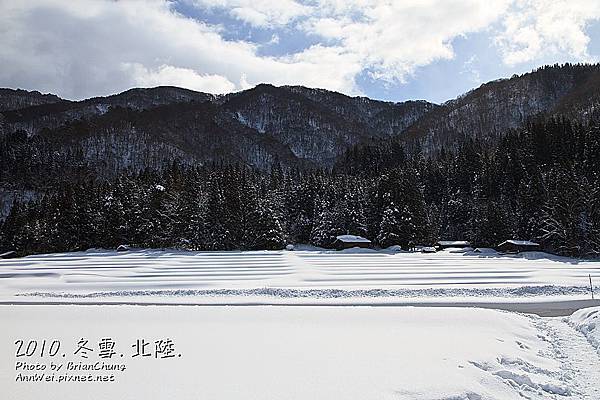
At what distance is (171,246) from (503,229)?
4125 cm

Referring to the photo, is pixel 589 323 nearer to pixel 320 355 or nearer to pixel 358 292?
pixel 320 355

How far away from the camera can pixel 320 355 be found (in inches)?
312

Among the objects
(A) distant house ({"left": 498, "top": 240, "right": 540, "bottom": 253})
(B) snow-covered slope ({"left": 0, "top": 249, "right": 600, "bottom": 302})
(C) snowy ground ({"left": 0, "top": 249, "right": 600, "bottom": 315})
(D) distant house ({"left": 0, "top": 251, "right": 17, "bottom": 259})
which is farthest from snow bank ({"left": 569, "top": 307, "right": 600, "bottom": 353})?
(D) distant house ({"left": 0, "top": 251, "right": 17, "bottom": 259})

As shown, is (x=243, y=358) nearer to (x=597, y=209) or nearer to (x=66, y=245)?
(x=597, y=209)

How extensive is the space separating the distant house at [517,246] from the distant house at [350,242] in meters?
16.0

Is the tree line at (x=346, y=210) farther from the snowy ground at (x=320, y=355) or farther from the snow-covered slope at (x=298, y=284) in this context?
the snowy ground at (x=320, y=355)

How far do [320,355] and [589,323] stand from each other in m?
8.29

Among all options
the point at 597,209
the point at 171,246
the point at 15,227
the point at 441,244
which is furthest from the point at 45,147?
the point at 597,209

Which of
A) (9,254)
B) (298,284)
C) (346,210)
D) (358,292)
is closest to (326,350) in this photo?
(358,292)

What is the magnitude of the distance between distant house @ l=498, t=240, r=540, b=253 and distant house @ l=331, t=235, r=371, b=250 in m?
16.0

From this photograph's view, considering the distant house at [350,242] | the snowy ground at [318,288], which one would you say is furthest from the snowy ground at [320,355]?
the distant house at [350,242]

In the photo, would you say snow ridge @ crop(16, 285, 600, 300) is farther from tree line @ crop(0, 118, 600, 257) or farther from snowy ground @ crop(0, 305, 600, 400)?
tree line @ crop(0, 118, 600, 257)

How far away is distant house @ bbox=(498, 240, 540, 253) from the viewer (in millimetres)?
47656

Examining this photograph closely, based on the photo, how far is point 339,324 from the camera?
11.1m
